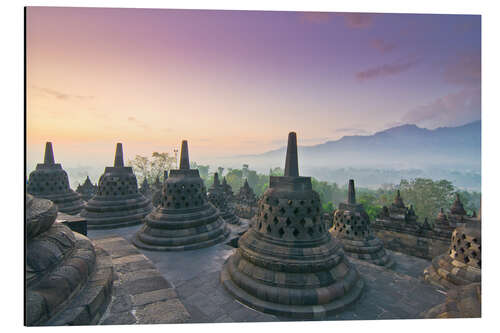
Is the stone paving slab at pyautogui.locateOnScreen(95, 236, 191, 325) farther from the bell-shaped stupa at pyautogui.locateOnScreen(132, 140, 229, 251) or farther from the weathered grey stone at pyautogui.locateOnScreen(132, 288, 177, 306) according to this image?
the bell-shaped stupa at pyautogui.locateOnScreen(132, 140, 229, 251)

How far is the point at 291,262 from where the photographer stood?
4.41 metres

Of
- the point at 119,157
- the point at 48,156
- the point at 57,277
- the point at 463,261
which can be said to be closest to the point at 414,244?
the point at 463,261

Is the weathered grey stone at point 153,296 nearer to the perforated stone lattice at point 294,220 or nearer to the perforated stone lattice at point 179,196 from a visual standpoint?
the perforated stone lattice at point 294,220

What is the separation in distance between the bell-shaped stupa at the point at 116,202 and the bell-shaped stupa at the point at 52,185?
6.96ft

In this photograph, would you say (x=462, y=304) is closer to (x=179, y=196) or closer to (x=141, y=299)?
(x=141, y=299)

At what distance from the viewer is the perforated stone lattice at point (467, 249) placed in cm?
609

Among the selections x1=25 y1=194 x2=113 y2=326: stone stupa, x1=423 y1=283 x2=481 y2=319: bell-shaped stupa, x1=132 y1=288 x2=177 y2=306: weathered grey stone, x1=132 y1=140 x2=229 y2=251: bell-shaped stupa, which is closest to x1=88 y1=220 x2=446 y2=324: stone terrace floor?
x1=132 y1=288 x2=177 y2=306: weathered grey stone

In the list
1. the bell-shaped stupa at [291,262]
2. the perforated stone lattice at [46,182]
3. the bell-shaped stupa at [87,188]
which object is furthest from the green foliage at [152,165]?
the bell-shaped stupa at [291,262]

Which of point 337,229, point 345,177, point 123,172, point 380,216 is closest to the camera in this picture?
point 337,229

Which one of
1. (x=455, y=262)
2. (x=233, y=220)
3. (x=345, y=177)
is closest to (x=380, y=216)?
(x=455, y=262)

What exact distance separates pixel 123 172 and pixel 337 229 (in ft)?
35.5

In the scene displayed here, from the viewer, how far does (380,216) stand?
1437 cm
